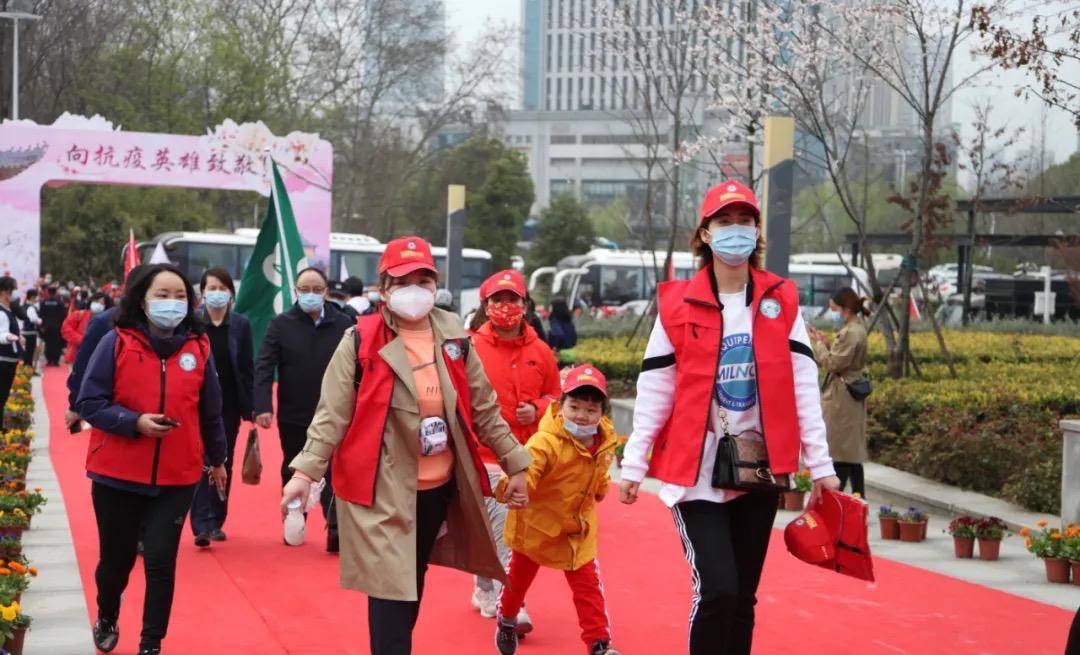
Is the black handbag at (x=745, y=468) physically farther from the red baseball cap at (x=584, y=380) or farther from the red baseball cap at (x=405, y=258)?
the red baseball cap at (x=584, y=380)

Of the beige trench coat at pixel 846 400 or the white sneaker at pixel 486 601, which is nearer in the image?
the white sneaker at pixel 486 601

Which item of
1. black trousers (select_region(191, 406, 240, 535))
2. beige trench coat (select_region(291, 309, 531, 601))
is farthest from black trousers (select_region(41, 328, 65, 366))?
beige trench coat (select_region(291, 309, 531, 601))

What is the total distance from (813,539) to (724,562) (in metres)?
0.35

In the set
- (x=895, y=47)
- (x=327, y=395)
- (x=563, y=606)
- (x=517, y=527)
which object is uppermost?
(x=895, y=47)

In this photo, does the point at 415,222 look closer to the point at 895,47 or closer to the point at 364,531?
the point at 895,47

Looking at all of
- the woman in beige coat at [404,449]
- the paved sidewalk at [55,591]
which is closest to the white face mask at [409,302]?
the woman in beige coat at [404,449]

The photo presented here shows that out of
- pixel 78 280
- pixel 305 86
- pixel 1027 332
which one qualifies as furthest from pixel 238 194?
pixel 1027 332

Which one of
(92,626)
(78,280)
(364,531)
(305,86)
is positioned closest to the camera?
(364,531)

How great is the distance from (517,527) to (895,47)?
1246cm

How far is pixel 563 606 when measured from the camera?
729 cm

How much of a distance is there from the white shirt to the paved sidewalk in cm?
288

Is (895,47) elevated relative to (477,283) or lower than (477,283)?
elevated

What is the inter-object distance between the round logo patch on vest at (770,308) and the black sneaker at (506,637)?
84.1 inches

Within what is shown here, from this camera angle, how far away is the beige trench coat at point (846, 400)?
1023cm
